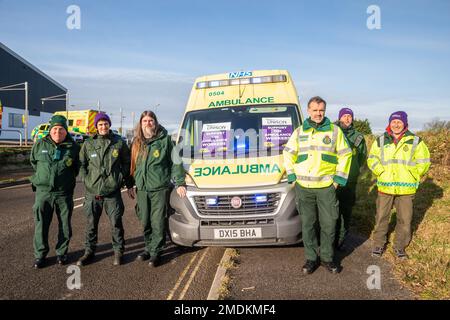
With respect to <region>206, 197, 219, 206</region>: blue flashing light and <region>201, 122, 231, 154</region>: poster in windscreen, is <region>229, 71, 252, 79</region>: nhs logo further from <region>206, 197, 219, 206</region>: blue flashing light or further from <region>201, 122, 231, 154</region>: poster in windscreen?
<region>206, 197, 219, 206</region>: blue flashing light

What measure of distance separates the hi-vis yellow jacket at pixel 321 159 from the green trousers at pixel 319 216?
0.11 meters

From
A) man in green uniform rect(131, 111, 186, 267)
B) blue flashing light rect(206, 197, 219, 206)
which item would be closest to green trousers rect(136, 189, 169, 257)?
man in green uniform rect(131, 111, 186, 267)

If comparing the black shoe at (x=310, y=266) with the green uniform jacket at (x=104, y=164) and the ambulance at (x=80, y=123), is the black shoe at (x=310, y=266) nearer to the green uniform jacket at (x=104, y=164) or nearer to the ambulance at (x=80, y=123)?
the green uniform jacket at (x=104, y=164)

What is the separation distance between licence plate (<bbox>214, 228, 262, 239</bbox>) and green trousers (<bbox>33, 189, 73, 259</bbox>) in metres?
2.12

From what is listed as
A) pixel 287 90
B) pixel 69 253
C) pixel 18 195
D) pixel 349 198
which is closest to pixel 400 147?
pixel 349 198

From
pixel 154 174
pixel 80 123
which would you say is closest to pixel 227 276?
pixel 154 174

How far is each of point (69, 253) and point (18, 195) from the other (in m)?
6.39

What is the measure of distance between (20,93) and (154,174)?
157ft

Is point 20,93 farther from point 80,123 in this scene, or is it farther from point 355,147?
point 355,147

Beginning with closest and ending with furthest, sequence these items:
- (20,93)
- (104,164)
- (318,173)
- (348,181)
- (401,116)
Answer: (318,173) < (104,164) < (401,116) < (348,181) < (20,93)

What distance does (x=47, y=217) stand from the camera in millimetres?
4703

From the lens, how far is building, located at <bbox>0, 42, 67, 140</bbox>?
40438 mm

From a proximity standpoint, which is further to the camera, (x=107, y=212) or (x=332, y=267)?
(x=107, y=212)

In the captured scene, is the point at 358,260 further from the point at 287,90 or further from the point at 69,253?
the point at 69,253
